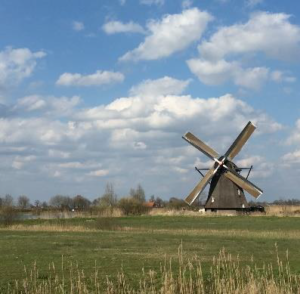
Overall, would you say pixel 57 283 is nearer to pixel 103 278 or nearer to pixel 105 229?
pixel 103 278

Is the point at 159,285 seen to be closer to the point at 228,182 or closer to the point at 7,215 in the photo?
the point at 7,215

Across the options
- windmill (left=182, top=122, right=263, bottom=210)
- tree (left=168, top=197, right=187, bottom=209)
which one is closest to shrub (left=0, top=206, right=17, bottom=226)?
windmill (left=182, top=122, right=263, bottom=210)

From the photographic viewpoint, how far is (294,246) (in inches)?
976

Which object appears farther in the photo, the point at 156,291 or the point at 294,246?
the point at 294,246

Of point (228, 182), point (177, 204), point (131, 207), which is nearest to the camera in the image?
point (228, 182)

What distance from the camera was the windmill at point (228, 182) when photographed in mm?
60250

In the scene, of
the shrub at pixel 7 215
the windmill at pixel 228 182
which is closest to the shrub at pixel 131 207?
the windmill at pixel 228 182

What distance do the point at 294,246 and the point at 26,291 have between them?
54.7ft

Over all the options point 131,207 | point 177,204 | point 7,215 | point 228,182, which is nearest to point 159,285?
point 7,215

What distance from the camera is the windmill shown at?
198ft

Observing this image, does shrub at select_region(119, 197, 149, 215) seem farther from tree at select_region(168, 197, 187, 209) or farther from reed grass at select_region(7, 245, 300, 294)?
reed grass at select_region(7, 245, 300, 294)

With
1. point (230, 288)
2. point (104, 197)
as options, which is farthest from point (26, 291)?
point (104, 197)

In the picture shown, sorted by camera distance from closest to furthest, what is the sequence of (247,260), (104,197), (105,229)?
(247,260) → (105,229) → (104,197)

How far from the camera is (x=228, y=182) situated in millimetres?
60500
